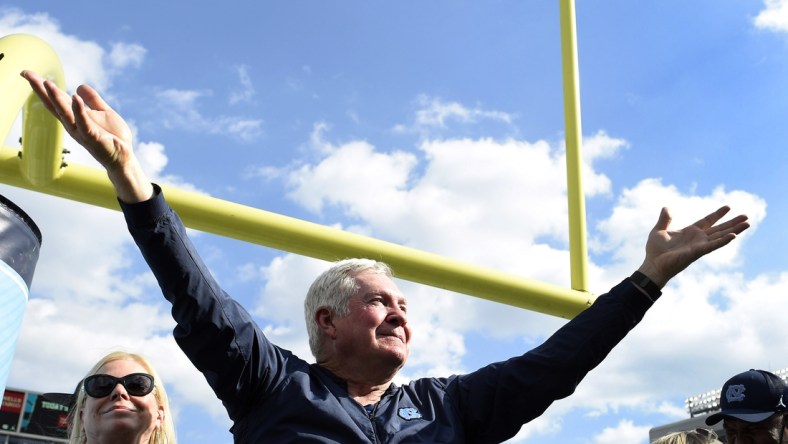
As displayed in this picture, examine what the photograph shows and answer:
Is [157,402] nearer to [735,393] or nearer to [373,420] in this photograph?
[373,420]

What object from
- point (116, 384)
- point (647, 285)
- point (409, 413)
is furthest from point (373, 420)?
point (116, 384)

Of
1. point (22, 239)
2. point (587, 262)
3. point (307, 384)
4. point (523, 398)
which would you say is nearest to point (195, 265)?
point (307, 384)

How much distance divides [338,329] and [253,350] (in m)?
0.20

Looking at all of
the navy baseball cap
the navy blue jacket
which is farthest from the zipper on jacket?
the navy baseball cap

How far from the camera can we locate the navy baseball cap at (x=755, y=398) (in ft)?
6.65

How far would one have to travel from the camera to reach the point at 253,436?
1315 millimetres

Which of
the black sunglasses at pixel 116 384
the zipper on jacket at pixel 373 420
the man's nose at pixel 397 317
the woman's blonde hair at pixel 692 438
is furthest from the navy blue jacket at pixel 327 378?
the woman's blonde hair at pixel 692 438

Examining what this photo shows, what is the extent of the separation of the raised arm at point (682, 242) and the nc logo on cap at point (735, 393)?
0.65m

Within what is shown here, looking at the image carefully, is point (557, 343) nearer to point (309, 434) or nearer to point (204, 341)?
point (309, 434)

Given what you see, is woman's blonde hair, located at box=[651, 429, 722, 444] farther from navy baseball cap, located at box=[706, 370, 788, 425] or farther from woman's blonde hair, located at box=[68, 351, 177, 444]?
woman's blonde hair, located at box=[68, 351, 177, 444]

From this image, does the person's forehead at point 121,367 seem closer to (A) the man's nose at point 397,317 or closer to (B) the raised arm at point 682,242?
(A) the man's nose at point 397,317

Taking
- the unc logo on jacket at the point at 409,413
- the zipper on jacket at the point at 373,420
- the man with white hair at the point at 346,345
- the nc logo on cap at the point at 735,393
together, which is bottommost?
the zipper on jacket at the point at 373,420

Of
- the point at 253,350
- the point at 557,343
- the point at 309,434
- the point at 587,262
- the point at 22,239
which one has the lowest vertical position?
the point at 309,434

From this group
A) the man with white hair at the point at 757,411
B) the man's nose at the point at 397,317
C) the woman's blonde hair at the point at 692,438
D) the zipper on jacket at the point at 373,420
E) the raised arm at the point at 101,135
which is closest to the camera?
the raised arm at the point at 101,135
